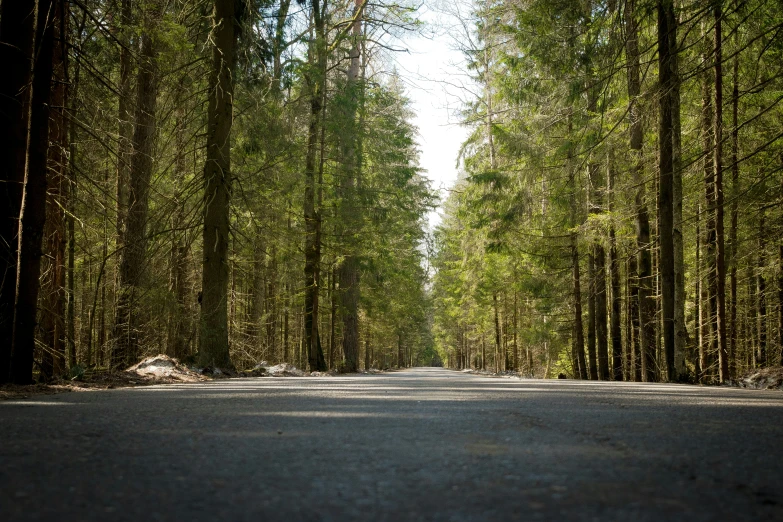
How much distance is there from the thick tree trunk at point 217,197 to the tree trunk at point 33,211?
549cm

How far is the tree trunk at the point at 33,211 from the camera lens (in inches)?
283

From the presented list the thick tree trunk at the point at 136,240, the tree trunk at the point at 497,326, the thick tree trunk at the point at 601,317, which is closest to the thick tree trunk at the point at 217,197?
the thick tree trunk at the point at 136,240

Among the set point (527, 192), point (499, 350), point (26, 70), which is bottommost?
point (499, 350)

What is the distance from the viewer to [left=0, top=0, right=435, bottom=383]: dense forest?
748cm

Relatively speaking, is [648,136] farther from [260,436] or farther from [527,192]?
[260,436]

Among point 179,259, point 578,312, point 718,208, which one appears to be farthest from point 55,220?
point 578,312

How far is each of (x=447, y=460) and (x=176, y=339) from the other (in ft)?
48.9

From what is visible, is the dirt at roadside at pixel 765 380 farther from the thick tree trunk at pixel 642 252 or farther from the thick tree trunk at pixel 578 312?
the thick tree trunk at pixel 578 312

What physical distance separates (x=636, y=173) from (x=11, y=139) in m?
15.4

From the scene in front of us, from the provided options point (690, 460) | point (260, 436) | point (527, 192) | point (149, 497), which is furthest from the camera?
point (527, 192)

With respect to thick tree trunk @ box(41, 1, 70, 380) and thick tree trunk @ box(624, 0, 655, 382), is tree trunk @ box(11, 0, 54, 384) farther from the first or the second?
thick tree trunk @ box(624, 0, 655, 382)

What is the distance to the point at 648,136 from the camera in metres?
19.0

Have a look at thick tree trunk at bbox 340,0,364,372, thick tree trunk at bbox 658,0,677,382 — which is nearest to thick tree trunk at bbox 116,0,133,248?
thick tree trunk at bbox 340,0,364,372

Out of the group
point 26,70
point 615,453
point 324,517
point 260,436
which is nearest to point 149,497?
point 324,517
